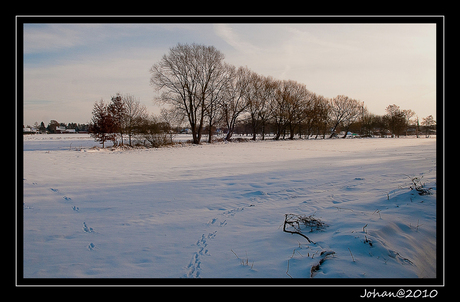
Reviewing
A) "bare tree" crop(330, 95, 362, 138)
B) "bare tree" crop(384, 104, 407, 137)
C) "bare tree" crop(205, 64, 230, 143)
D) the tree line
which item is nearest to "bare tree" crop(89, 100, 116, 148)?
the tree line

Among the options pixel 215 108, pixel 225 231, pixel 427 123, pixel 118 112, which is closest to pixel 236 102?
pixel 215 108

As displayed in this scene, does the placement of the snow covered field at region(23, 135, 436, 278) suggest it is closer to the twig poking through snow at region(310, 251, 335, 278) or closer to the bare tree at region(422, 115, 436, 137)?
the twig poking through snow at region(310, 251, 335, 278)

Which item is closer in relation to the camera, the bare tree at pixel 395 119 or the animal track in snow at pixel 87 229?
the animal track in snow at pixel 87 229

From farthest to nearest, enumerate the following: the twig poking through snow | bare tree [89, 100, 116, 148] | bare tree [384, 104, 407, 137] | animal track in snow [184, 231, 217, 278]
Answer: bare tree [384, 104, 407, 137] → bare tree [89, 100, 116, 148] → animal track in snow [184, 231, 217, 278] → the twig poking through snow

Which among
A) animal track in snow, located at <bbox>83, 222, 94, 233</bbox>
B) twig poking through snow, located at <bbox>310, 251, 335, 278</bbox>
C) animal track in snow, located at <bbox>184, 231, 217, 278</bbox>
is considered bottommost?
animal track in snow, located at <bbox>184, 231, 217, 278</bbox>

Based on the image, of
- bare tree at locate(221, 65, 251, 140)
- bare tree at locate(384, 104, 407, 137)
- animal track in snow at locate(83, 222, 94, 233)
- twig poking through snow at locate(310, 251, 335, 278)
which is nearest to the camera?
twig poking through snow at locate(310, 251, 335, 278)

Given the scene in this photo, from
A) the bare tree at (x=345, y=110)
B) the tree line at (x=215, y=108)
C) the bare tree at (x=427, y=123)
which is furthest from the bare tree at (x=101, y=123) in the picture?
the bare tree at (x=427, y=123)

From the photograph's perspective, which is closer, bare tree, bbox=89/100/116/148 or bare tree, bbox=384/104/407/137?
bare tree, bbox=89/100/116/148

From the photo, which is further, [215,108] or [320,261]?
[215,108]

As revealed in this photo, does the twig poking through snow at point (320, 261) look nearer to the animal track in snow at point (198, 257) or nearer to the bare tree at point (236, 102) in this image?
the animal track in snow at point (198, 257)

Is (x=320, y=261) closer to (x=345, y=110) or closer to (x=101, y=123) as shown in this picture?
(x=101, y=123)
